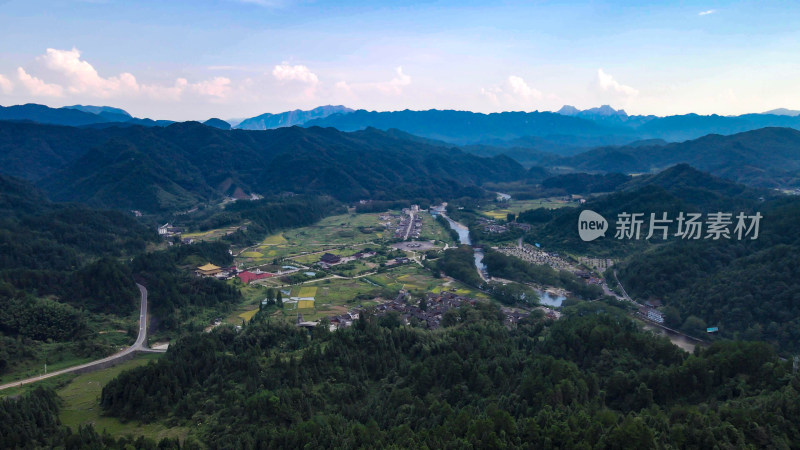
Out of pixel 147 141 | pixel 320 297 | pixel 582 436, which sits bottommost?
pixel 320 297

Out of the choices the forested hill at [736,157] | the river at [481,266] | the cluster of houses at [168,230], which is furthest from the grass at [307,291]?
the forested hill at [736,157]

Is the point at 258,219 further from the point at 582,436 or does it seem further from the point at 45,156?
the point at 45,156

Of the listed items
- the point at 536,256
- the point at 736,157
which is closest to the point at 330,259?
the point at 536,256

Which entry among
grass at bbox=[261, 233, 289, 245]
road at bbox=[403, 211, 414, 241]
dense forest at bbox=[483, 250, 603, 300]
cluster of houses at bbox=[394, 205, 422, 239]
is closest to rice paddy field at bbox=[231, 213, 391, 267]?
grass at bbox=[261, 233, 289, 245]

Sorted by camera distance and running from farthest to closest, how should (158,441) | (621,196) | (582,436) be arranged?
(621,196)
(158,441)
(582,436)

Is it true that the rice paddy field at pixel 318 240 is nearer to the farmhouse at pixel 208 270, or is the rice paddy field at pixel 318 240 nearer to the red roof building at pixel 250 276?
the red roof building at pixel 250 276

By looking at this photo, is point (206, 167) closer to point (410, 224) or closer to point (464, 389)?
point (410, 224)

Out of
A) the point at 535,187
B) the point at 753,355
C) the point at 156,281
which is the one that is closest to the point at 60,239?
the point at 156,281

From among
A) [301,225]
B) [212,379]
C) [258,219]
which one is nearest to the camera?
[212,379]
